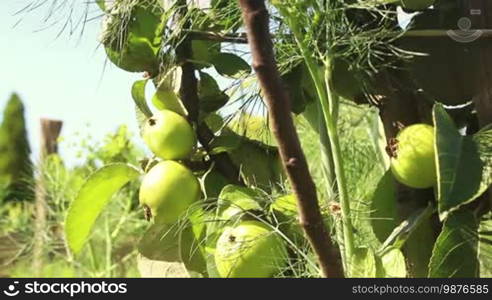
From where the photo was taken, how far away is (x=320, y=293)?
391 mm

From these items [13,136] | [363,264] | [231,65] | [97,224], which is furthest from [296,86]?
[13,136]

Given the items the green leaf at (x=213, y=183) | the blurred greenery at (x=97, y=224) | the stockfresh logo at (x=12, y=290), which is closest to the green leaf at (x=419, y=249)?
the green leaf at (x=213, y=183)

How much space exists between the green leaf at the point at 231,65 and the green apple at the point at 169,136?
65mm

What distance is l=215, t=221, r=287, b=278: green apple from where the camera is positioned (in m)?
0.44

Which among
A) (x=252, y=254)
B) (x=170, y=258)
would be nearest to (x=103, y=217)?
(x=170, y=258)

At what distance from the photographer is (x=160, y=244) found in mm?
560

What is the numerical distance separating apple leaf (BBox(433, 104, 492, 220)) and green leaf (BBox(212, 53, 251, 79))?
0.55 feet

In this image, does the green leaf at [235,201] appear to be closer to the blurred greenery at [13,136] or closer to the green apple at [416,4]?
the green apple at [416,4]

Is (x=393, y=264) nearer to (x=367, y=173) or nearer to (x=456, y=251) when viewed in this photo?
(x=456, y=251)

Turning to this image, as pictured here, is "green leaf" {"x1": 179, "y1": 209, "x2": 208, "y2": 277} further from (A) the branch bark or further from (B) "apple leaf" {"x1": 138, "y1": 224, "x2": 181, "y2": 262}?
(A) the branch bark

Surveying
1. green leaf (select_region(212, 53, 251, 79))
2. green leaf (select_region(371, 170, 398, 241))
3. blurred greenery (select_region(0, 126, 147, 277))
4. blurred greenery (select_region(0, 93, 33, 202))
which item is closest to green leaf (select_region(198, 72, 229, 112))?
green leaf (select_region(212, 53, 251, 79))

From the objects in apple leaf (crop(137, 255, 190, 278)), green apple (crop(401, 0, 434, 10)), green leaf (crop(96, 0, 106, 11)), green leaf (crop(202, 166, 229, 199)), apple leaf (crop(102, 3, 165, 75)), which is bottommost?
apple leaf (crop(137, 255, 190, 278))

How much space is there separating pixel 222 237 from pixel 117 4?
0.19 meters

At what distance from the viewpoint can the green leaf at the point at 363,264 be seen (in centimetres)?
43
